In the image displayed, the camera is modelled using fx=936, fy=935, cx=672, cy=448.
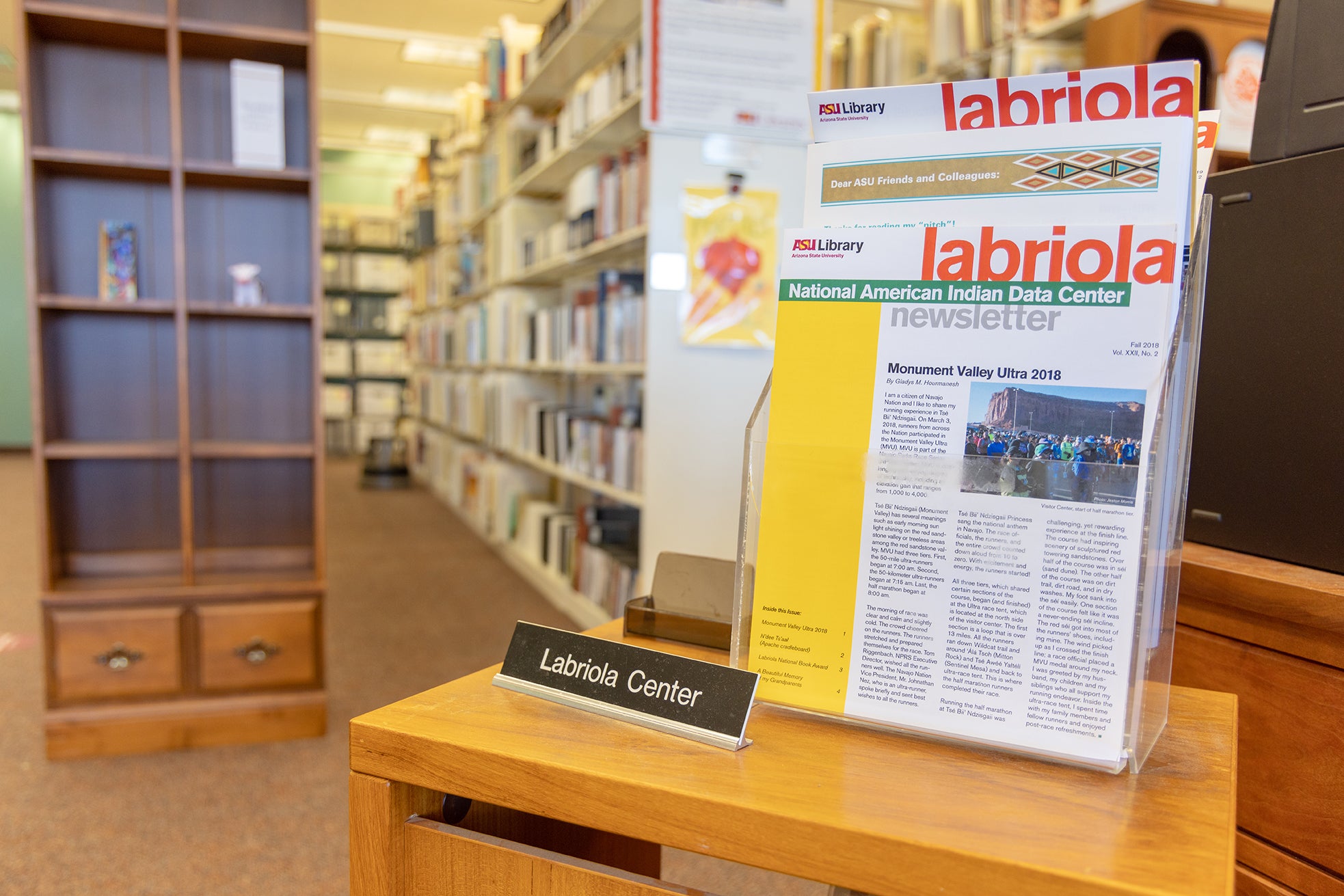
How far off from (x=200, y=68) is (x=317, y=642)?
5.24ft

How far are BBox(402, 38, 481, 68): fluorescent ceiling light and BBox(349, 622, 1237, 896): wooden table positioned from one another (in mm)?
7905

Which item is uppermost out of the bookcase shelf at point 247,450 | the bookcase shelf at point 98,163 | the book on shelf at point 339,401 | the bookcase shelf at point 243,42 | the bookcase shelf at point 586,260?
the bookcase shelf at point 243,42

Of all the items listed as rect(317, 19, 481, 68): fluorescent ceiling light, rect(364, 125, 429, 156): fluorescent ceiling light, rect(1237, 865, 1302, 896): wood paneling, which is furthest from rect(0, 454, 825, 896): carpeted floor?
rect(364, 125, 429, 156): fluorescent ceiling light

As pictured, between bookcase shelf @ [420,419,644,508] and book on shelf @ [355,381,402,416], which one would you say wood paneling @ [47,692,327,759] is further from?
book on shelf @ [355,381,402,416]

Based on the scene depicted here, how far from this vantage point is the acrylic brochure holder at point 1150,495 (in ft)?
1.76

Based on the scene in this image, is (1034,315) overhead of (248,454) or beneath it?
overhead

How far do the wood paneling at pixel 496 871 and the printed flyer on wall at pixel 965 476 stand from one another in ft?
0.52

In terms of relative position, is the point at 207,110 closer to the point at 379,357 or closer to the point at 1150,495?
the point at 1150,495

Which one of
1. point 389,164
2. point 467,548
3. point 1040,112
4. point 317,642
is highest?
point 389,164

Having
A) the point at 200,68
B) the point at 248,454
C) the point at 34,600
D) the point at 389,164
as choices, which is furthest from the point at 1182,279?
the point at 389,164

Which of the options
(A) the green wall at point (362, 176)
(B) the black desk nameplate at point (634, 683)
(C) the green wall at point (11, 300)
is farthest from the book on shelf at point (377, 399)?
(B) the black desk nameplate at point (634, 683)

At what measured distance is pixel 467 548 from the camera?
5348 mm

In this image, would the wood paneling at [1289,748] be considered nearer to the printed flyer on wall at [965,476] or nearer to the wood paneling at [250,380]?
the printed flyer on wall at [965,476]

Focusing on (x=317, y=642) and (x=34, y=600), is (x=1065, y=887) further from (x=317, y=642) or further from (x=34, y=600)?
(x=34, y=600)
